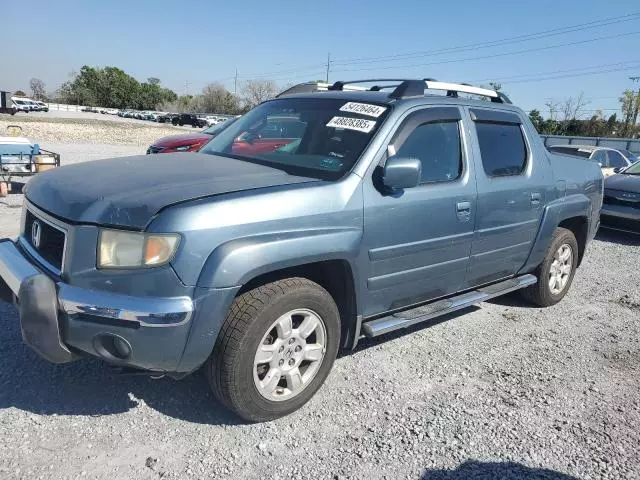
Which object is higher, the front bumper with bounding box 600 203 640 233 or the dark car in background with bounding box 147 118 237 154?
the dark car in background with bounding box 147 118 237 154

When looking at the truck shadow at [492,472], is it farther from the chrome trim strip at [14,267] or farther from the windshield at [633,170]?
the windshield at [633,170]

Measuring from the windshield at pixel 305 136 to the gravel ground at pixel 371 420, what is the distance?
1.45 m

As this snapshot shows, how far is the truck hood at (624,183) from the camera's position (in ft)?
28.6

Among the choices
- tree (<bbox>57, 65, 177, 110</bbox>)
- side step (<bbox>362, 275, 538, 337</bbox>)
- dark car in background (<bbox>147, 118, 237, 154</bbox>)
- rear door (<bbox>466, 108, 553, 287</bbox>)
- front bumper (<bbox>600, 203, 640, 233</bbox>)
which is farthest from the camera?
tree (<bbox>57, 65, 177, 110</bbox>)

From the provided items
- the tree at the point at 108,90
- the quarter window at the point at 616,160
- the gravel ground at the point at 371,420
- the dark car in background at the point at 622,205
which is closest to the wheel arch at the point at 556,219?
the gravel ground at the point at 371,420

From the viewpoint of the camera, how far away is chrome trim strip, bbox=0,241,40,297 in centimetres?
273

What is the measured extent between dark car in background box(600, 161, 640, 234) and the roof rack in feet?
17.0

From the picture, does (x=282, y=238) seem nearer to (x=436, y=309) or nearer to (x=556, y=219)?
(x=436, y=309)

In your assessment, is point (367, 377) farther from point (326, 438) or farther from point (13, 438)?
point (13, 438)

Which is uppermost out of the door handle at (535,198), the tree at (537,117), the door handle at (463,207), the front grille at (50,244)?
the tree at (537,117)

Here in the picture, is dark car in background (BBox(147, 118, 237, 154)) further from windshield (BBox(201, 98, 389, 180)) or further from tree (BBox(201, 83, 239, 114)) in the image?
tree (BBox(201, 83, 239, 114))

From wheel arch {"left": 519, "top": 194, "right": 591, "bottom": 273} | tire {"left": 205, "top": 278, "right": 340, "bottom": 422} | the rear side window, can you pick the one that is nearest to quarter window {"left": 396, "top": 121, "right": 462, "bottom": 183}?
the rear side window

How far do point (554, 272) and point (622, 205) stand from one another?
4.64 metres

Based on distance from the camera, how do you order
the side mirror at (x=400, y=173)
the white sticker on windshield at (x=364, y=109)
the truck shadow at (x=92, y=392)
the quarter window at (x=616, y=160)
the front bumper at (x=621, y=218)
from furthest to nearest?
the quarter window at (x=616, y=160) → the front bumper at (x=621, y=218) → the white sticker on windshield at (x=364, y=109) → the side mirror at (x=400, y=173) → the truck shadow at (x=92, y=392)
